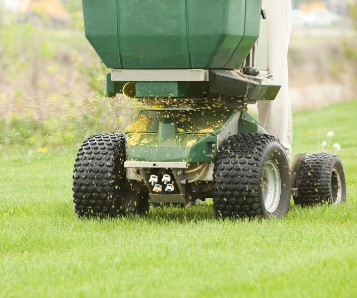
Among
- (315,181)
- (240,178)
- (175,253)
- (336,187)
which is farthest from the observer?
(336,187)

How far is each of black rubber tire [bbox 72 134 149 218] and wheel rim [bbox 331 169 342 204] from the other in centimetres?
161

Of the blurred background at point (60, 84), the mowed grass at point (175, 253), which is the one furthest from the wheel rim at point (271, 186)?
the blurred background at point (60, 84)

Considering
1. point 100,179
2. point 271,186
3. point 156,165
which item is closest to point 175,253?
point 156,165

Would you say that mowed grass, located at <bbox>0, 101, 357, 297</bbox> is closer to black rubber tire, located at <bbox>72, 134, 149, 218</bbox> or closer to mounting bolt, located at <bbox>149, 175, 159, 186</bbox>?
black rubber tire, located at <bbox>72, 134, 149, 218</bbox>

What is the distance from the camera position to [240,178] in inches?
228

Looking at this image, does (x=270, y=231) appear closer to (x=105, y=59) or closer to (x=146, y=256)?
(x=146, y=256)

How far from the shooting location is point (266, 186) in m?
6.22

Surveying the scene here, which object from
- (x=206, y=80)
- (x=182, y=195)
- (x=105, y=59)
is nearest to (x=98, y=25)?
(x=105, y=59)

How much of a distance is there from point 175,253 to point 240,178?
1088mm

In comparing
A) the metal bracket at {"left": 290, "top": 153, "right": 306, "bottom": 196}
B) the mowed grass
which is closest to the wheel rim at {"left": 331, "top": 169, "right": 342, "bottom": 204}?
the mowed grass

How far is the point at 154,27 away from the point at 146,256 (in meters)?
1.48

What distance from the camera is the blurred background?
10.9 m

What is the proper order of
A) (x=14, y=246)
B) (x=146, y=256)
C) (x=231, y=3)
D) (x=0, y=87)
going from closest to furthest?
1. (x=146, y=256)
2. (x=14, y=246)
3. (x=231, y=3)
4. (x=0, y=87)

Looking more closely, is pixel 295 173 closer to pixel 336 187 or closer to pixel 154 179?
pixel 336 187
